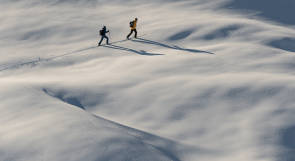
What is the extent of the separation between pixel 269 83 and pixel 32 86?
7297 mm

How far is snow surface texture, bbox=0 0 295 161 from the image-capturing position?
25.4 ft

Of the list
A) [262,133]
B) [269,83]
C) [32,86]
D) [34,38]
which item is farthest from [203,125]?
[34,38]

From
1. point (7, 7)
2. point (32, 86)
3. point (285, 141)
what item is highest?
point (7, 7)

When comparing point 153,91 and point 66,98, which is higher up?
point 153,91

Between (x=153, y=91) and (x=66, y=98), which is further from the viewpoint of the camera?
(x=66, y=98)

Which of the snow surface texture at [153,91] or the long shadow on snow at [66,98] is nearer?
the snow surface texture at [153,91]

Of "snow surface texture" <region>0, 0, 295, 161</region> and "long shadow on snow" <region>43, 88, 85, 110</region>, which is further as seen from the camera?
"long shadow on snow" <region>43, 88, 85, 110</region>

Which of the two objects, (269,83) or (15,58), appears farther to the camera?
(15,58)

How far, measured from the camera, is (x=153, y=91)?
1048 cm

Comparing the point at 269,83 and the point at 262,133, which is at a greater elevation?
the point at 269,83

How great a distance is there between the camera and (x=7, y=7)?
22.9m

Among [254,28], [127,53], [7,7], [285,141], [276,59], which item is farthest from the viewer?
[7,7]

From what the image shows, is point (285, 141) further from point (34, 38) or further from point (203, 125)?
point (34, 38)

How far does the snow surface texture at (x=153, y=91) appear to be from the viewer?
7750 millimetres
